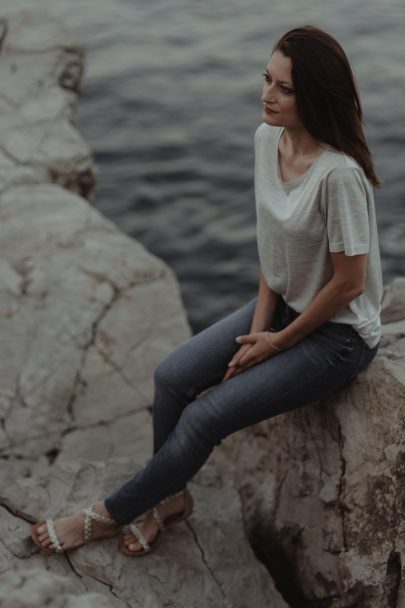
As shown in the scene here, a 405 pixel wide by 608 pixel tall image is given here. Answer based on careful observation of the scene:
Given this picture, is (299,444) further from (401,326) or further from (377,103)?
(377,103)

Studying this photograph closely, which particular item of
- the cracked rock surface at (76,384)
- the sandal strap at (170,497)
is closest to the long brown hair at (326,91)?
the sandal strap at (170,497)

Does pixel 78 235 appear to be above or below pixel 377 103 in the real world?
above

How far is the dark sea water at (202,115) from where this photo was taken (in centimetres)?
639

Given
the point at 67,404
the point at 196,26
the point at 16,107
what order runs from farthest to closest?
the point at 196,26, the point at 16,107, the point at 67,404

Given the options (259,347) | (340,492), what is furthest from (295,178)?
Answer: (340,492)

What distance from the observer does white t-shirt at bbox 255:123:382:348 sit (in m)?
2.50

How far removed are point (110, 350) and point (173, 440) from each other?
1.47m

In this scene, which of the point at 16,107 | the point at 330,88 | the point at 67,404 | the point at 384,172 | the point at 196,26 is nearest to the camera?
the point at 330,88

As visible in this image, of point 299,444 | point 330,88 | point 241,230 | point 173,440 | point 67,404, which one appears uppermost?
point 330,88

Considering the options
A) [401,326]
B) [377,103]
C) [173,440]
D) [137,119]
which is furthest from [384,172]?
[173,440]

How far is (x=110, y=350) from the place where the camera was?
432 cm

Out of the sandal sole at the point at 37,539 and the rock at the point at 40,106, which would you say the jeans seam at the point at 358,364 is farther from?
the rock at the point at 40,106

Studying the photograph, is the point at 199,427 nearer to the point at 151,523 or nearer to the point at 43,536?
the point at 151,523

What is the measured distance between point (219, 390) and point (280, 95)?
0.92 metres
